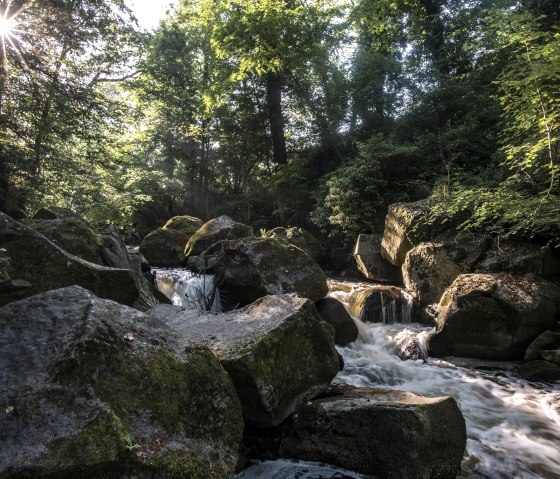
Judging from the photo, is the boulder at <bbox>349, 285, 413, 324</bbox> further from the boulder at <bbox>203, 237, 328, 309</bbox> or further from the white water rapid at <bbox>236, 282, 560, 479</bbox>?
the boulder at <bbox>203, 237, 328, 309</bbox>

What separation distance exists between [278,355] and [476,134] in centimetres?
1223

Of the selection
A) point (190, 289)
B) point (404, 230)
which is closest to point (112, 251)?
point (190, 289)

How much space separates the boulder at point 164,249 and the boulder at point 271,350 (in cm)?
811

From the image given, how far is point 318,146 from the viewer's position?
18.3 meters

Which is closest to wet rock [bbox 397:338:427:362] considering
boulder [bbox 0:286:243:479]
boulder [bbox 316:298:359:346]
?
boulder [bbox 316:298:359:346]

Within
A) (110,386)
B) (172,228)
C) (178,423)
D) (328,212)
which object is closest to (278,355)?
(178,423)

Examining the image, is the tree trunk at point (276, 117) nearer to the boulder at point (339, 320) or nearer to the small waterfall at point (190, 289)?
the small waterfall at point (190, 289)

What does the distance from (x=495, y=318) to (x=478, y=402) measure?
1.99 metres

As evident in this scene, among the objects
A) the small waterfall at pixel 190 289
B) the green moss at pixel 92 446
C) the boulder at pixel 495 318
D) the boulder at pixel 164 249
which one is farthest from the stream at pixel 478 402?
the boulder at pixel 164 249

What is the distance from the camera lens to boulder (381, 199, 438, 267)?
380 inches

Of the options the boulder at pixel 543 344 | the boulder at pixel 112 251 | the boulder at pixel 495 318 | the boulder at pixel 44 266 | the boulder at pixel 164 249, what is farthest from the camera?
the boulder at pixel 164 249

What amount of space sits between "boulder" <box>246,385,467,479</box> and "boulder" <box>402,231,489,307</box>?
17.7ft

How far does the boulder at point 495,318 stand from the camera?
22.1 feet

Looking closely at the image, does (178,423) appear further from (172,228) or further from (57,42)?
(172,228)
